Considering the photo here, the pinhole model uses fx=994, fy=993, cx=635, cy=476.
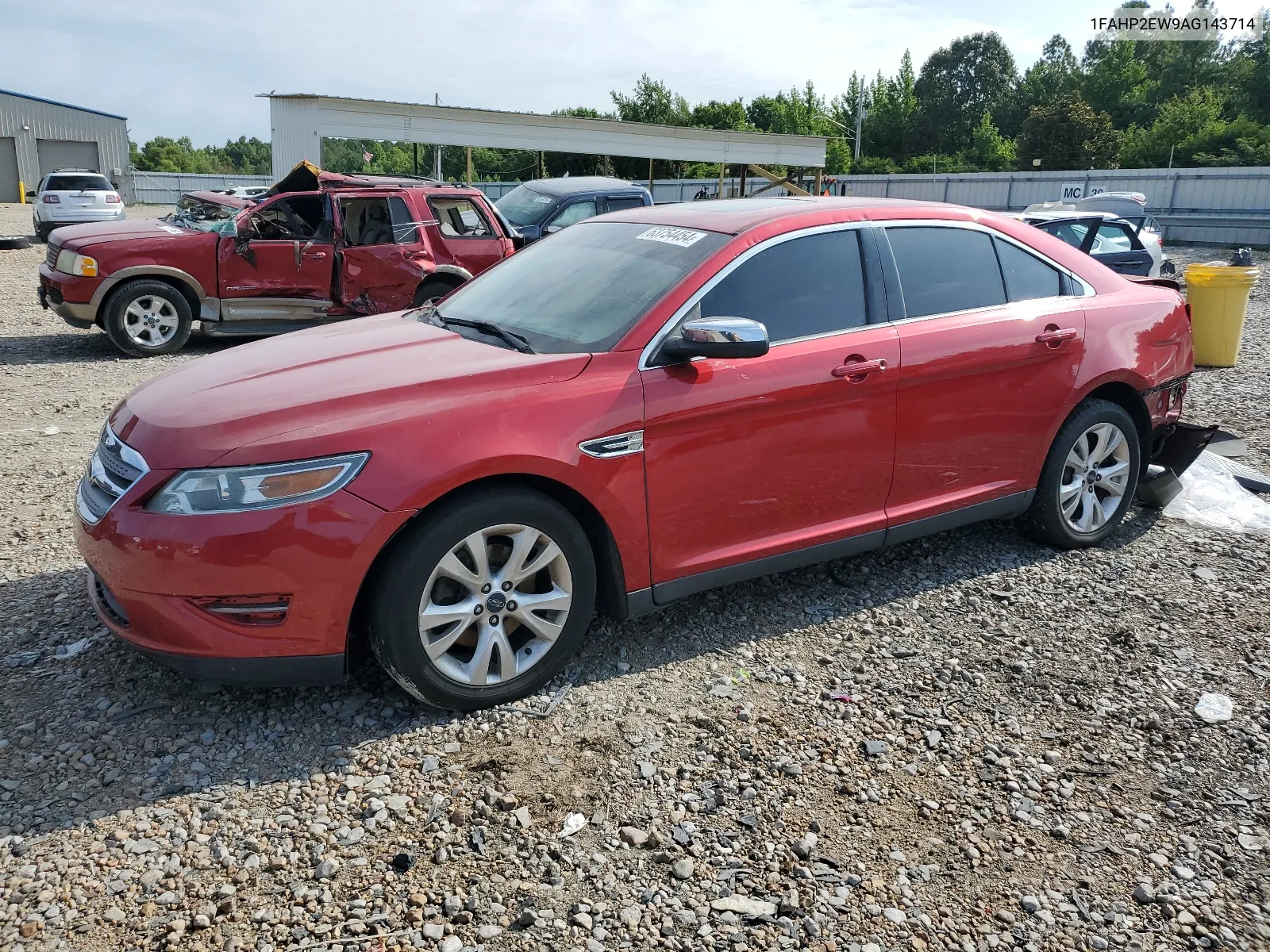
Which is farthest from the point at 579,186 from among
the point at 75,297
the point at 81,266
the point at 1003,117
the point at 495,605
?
the point at 1003,117

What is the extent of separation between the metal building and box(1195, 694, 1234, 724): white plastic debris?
176 feet

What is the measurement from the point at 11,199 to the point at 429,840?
2147 inches

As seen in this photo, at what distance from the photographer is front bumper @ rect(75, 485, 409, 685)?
3033 mm

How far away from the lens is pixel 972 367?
14.3ft

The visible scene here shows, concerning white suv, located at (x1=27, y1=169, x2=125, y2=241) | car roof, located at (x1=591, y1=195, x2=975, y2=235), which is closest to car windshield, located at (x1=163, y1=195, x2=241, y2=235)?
car roof, located at (x1=591, y1=195, x2=975, y2=235)

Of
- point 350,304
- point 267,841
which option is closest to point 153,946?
point 267,841

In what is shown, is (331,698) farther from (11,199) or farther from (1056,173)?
(11,199)

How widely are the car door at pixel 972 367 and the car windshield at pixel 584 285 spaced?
→ 3.35 feet

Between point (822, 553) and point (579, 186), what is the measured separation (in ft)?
35.1

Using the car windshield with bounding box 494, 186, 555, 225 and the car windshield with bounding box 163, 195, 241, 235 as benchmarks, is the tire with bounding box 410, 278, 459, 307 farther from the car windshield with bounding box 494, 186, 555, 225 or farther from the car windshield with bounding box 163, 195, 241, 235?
the car windshield with bounding box 494, 186, 555, 225

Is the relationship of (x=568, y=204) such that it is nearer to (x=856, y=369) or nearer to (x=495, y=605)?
(x=856, y=369)

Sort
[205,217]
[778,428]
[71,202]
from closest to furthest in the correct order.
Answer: [778,428] → [205,217] → [71,202]

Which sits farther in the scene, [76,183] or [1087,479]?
[76,183]

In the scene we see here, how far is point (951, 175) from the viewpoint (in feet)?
134
